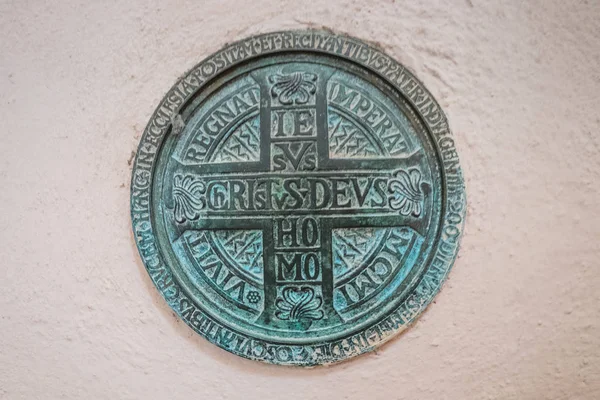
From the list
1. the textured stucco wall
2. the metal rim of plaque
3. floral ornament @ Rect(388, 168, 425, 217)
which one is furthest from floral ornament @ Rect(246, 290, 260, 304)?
floral ornament @ Rect(388, 168, 425, 217)

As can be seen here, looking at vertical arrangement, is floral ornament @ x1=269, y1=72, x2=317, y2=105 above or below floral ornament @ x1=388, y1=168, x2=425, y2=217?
above

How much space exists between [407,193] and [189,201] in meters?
0.48

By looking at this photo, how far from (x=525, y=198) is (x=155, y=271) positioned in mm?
820

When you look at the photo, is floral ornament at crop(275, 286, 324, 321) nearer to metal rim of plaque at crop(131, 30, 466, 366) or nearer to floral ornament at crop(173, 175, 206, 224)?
metal rim of plaque at crop(131, 30, 466, 366)

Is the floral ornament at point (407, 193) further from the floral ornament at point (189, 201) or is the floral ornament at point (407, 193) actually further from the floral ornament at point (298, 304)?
the floral ornament at point (189, 201)

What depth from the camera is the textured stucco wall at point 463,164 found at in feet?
3.40

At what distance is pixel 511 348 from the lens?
1032 mm

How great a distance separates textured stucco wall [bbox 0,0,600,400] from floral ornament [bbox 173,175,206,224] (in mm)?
127

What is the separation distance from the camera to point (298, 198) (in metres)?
1.07

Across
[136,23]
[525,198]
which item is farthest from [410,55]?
[136,23]

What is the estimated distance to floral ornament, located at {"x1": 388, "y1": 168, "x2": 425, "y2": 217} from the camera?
1054mm

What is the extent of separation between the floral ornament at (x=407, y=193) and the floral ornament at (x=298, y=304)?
0.87ft

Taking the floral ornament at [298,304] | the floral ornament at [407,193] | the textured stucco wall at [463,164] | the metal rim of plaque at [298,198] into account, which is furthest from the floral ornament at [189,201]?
the floral ornament at [407,193]

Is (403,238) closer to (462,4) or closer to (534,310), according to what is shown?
(534,310)
